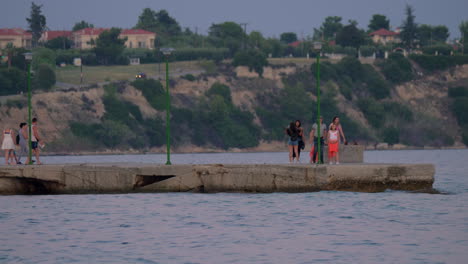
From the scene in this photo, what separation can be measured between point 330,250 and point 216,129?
90.5 m

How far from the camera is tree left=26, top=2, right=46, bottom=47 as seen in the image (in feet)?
534

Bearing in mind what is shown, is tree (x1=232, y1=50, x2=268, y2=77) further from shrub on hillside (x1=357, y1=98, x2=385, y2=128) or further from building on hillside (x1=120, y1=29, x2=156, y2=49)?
→ building on hillside (x1=120, y1=29, x2=156, y2=49)

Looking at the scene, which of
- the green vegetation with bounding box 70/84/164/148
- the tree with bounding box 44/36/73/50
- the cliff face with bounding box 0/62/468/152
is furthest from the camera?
the tree with bounding box 44/36/73/50

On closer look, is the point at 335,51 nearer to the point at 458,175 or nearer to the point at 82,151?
the point at 82,151

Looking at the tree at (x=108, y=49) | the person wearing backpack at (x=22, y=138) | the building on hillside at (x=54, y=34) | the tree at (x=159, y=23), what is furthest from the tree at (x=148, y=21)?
the person wearing backpack at (x=22, y=138)

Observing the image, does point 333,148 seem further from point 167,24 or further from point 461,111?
point 167,24

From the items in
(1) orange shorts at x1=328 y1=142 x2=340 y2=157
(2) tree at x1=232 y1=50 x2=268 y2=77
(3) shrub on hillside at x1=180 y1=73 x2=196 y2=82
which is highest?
(2) tree at x1=232 y1=50 x2=268 y2=77

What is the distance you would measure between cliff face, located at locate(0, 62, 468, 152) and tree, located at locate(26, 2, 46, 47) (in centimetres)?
4793

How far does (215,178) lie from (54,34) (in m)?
150

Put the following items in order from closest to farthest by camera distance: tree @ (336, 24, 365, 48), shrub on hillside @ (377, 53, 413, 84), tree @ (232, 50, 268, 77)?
tree @ (232, 50, 268, 77), shrub on hillside @ (377, 53, 413, 84), tree @ (336, 24, 365, 48)

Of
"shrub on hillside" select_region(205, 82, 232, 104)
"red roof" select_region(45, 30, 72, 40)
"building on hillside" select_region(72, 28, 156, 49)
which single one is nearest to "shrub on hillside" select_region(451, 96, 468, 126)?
"shrub on hillside" select_region(205, 82, 232, 104)

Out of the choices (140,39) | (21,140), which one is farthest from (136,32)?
(21,140)

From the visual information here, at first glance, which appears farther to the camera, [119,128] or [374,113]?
[374,113]

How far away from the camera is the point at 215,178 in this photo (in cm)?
3128
